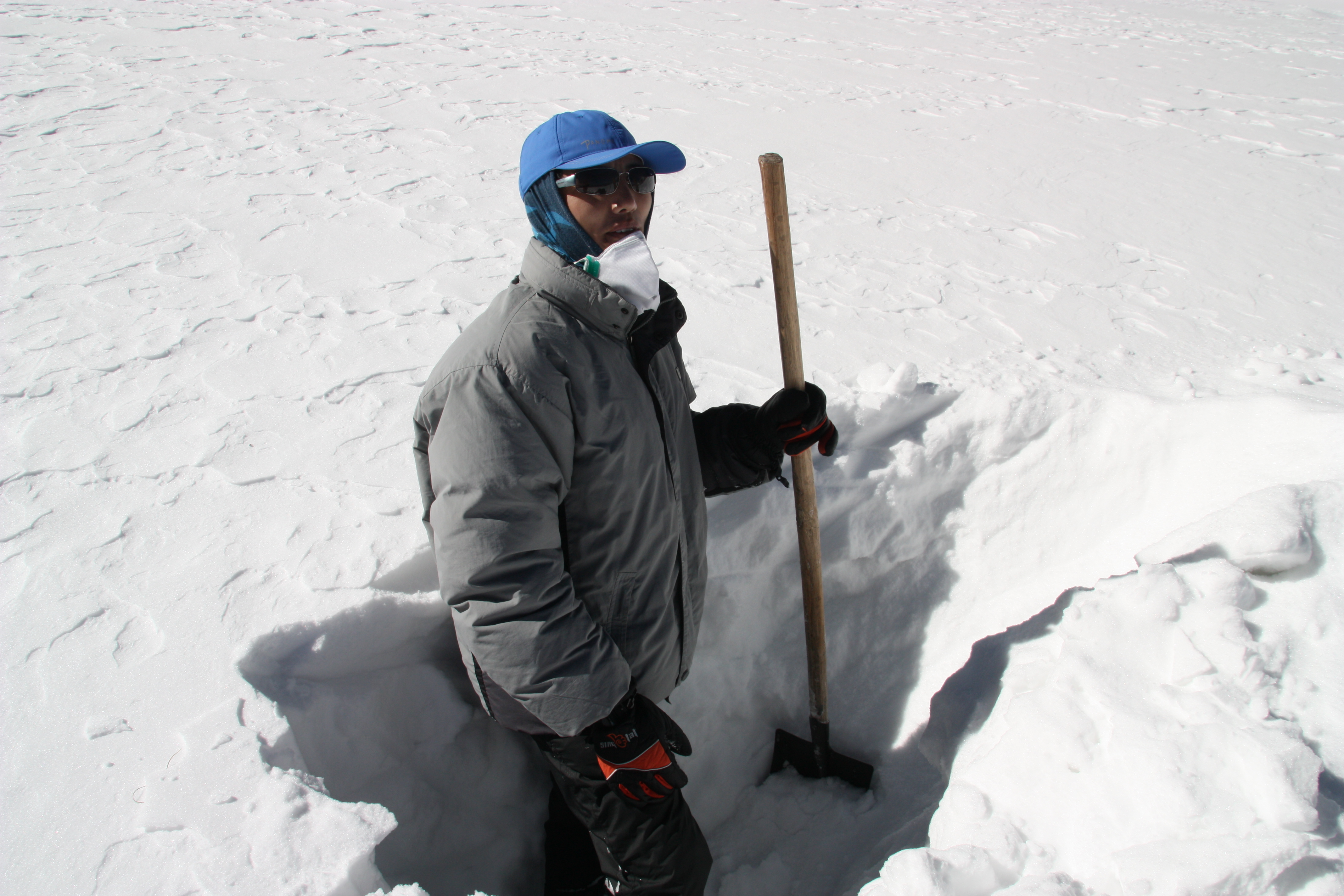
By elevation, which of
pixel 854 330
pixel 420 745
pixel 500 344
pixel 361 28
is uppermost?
pixel 361 28

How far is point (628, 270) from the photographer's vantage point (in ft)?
4.95

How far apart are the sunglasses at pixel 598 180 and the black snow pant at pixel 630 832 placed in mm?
1087

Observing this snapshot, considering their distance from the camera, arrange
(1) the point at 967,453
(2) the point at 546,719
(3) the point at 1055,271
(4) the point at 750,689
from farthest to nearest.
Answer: (3) the point at 1055,271 → (1) the point at 967,453 → (4) the point at 750,689 → (2) the point at 546,719

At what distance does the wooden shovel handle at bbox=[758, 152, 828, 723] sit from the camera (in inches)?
74.5

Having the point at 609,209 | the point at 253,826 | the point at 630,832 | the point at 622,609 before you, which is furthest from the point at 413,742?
the point at 609,209

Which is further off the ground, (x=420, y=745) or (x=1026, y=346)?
(x=1026, y=346)

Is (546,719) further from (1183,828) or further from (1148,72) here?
(1148,72)

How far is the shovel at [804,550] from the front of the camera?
6.28ft

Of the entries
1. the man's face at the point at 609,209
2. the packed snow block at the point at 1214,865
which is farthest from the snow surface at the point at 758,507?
the man's face at the point at 609,209

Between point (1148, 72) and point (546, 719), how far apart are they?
26.4 feet

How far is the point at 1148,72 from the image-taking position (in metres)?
6.95

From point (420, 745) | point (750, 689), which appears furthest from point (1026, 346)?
point (420, 745)

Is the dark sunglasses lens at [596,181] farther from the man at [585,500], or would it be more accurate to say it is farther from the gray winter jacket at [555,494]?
the gray winter jacket at [555,494]

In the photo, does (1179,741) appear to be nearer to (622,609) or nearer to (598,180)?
(622,609)
